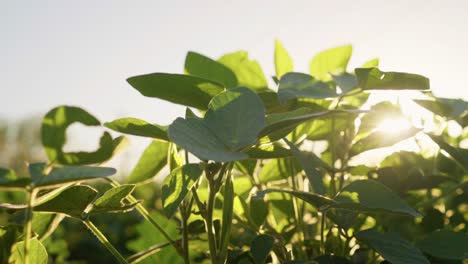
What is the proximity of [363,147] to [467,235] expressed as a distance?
0.16 metres

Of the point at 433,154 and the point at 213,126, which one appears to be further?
the point at 433,154

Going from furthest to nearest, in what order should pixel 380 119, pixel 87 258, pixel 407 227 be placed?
pixel 87 258 → pixel 407 227 → pixel 380 119

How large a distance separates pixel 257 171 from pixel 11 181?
48 cm

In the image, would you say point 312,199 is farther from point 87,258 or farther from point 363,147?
point 87,258

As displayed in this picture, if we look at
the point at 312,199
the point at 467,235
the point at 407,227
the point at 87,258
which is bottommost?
the point at 87,258

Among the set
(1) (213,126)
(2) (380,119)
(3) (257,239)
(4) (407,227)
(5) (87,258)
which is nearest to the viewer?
(1) (213,126)

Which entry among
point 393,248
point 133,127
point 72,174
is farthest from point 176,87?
point 393,248

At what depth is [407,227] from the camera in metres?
0.94

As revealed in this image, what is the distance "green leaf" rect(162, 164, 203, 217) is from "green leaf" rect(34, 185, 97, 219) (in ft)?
0.27

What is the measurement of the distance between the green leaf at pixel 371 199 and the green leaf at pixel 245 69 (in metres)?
0.33

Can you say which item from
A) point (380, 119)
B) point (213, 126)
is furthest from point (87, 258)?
point (213, 126)

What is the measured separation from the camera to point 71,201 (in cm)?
59

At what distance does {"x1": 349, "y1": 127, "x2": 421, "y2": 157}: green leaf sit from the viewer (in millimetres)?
660

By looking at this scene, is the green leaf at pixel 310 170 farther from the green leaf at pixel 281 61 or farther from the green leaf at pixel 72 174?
the green leaf at pixel 281 61
